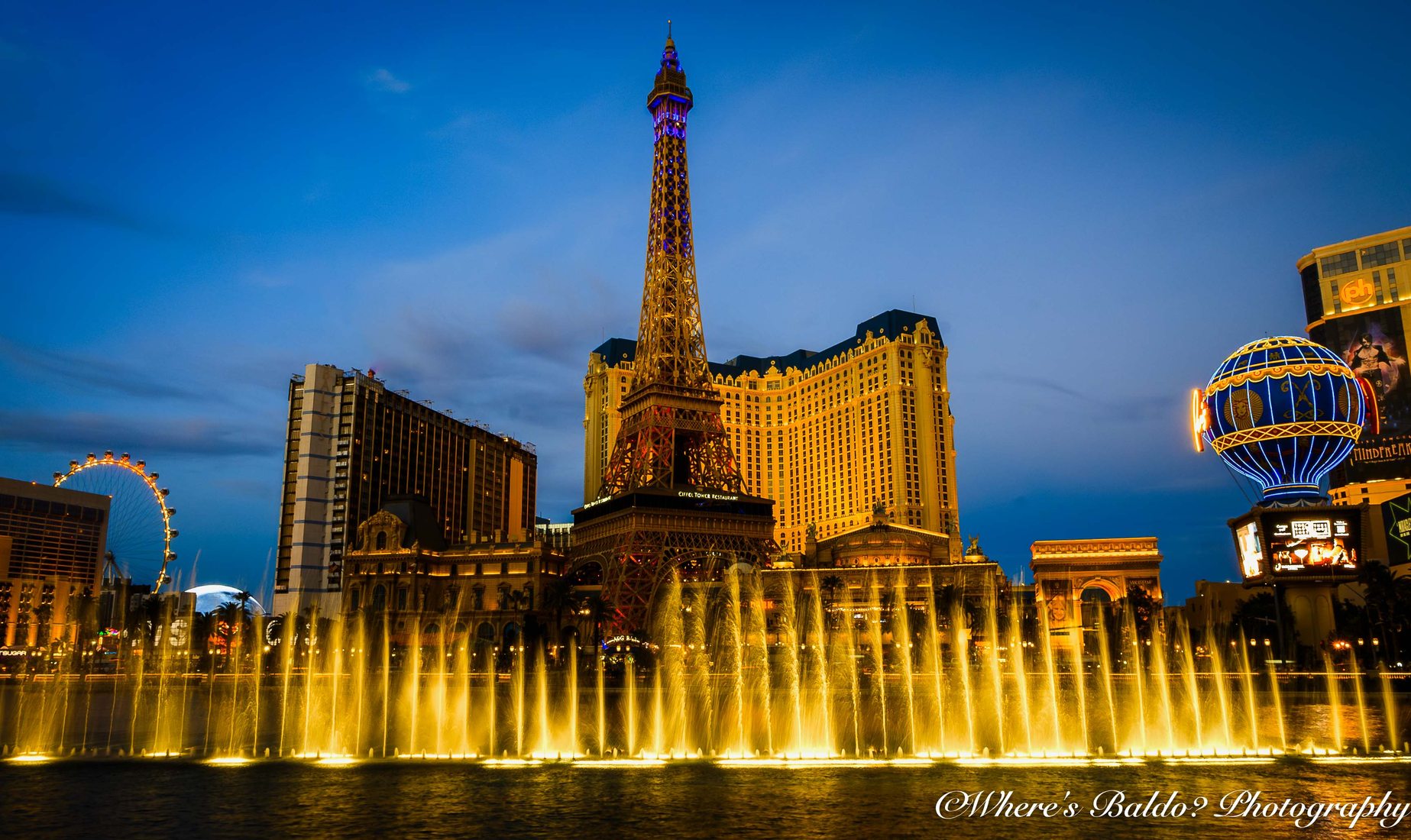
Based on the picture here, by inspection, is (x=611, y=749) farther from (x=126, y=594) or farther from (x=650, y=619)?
(x=126, y=594)

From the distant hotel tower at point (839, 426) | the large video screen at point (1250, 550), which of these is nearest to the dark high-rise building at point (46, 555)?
the distant hotel tower at point (839, 426)

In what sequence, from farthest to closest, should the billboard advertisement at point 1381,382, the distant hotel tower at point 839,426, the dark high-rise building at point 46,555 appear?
the distant hotel tower at point 839,426 → the dark high-rise building at point 46,555 → the billboard advertisement at point 1381,382

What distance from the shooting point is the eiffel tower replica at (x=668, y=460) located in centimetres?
9500

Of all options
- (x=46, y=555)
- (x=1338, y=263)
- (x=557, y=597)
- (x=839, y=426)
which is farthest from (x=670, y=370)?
(x=46, y=555)

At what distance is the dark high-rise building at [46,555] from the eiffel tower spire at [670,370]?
76070 millimetres

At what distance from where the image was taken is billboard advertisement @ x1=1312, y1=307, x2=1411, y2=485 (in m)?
125

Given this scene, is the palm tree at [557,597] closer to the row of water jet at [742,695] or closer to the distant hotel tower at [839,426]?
the row of water jet at [742,695]

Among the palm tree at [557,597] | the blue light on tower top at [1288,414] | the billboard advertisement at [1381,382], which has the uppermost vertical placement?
the billboard advertisement at [1381,382]

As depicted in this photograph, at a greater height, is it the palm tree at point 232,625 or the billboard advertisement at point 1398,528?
the billboard advertisement at point 1398,528

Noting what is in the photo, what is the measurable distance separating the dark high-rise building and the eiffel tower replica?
241 ft

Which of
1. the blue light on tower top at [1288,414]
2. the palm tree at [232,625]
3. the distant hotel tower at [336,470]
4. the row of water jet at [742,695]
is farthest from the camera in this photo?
the distant hotel tower at [336,470]

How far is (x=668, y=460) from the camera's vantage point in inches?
3954

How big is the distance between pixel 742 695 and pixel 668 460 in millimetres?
45434

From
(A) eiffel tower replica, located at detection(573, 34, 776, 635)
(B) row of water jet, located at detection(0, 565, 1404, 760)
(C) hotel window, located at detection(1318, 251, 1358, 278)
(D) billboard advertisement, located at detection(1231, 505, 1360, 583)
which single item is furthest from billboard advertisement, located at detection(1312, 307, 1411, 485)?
(A) eiffel tower replica, located at detection(573, 34, 776, 635)
